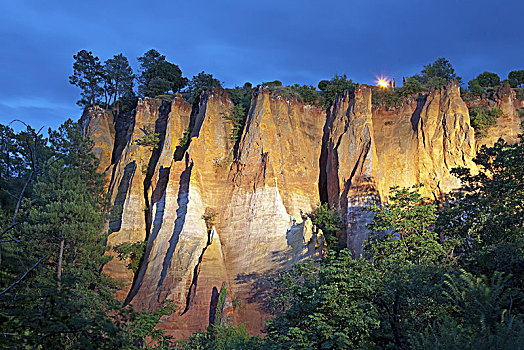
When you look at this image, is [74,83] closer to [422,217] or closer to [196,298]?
[196,298]

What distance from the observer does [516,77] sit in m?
41.3

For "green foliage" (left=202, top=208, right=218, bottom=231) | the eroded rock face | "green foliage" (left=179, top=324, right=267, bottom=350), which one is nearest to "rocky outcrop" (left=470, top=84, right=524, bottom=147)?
the eroded rock face

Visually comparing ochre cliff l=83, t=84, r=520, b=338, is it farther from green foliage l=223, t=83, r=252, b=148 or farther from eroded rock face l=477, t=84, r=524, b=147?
green foliage l=223, t=83, r=252, b=148

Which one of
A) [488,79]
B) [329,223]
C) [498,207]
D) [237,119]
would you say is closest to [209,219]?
[329,223]

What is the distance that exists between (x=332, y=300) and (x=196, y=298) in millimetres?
14054

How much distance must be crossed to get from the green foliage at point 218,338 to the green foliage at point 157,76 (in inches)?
1052

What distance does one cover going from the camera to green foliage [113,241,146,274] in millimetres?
27152

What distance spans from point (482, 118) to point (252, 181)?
16.0m

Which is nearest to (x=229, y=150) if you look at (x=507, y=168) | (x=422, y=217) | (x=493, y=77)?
(x=422, y=217)

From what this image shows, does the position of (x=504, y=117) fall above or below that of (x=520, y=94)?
below

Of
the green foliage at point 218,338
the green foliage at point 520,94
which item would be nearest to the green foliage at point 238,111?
the green foliage at point 218,338

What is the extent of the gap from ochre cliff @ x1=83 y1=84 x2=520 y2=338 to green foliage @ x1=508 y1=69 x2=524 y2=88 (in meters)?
11.2

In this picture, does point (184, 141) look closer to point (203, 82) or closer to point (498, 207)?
point (203, 82)

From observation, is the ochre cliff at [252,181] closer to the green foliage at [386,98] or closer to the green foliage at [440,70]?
the green foliage at [386,98]
